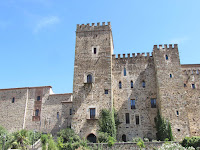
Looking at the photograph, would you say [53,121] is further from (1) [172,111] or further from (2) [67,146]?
(1) [172,111]

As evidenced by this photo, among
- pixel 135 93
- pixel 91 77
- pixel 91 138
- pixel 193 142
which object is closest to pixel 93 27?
pixel 91 77

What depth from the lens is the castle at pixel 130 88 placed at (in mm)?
27531

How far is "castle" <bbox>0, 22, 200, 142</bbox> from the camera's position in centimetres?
2753

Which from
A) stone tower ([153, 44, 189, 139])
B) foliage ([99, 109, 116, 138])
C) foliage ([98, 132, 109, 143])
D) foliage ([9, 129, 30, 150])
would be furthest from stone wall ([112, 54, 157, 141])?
foliage ([9, 129, 30, 150])

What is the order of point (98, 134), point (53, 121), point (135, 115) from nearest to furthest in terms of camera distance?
point (98, 134) → point (135, 115) → point (53, 121)

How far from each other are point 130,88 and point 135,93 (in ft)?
3.20

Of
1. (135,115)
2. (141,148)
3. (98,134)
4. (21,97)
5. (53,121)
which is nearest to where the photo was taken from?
(141,148)

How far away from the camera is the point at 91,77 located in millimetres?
29969

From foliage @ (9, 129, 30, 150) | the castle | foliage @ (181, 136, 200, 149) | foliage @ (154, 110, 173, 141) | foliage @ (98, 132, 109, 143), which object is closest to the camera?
foliage @ (181, 136, 200, 149)

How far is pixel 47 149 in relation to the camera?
2366 cm

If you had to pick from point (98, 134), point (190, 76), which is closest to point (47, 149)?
point (98, 134)

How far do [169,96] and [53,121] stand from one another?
19.2 m

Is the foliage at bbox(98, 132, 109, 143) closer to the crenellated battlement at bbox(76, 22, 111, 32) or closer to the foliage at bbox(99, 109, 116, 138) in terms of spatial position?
the foliage at bbox(99, 109, 116, 138)

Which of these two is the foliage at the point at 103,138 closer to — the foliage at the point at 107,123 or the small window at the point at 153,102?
the foliage at the point at 107,123
